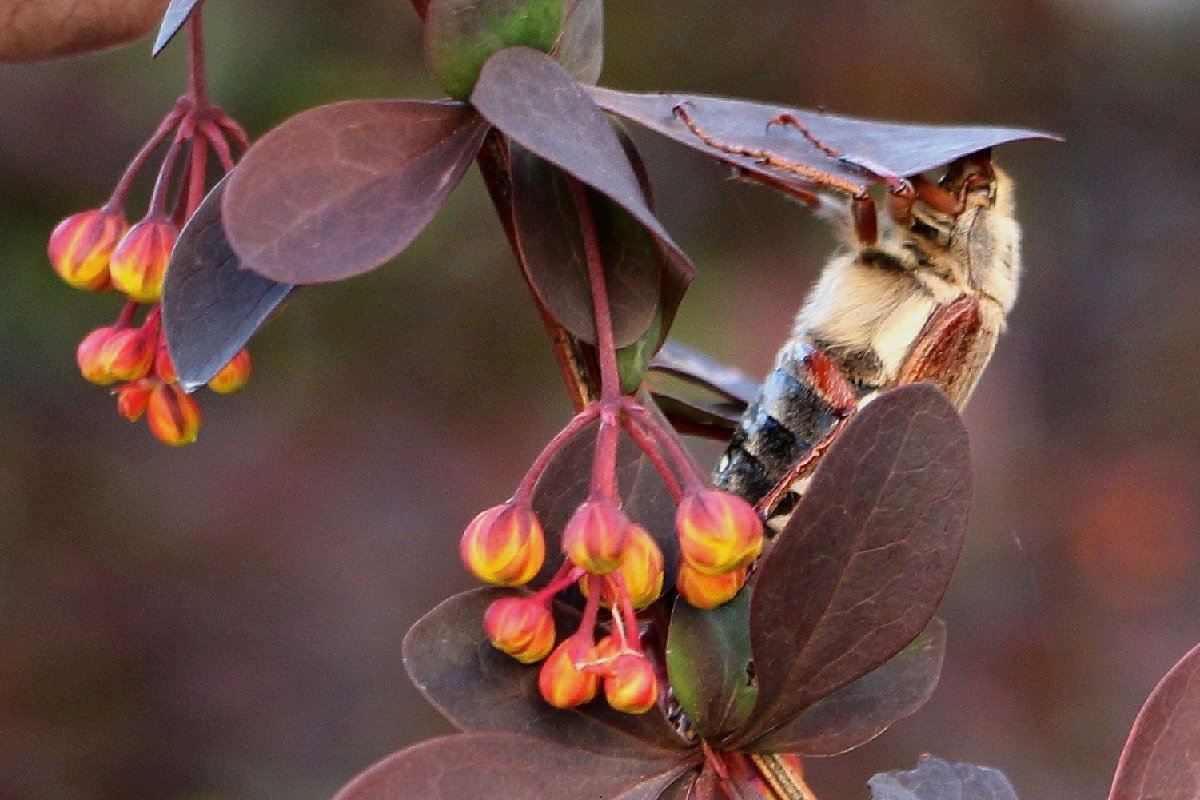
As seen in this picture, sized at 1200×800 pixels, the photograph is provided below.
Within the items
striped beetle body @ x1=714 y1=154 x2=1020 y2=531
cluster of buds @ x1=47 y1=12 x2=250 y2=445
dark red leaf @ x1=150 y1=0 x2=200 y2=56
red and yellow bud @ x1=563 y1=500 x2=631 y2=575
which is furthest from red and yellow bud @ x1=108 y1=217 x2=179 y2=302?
striped beetle body @ x1=714 y1=154 x2=1020 y2=531

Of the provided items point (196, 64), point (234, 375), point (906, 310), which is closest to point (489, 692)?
point (234, 375)

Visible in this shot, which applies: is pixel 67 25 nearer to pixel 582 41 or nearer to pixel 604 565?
pixel 582 41

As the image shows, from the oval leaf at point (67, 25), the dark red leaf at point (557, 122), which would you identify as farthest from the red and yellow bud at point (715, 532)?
the oval leaf at point (67, 25)

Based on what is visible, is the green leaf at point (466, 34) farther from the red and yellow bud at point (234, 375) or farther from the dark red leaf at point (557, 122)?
the red and yellow bud at point (234, 375)

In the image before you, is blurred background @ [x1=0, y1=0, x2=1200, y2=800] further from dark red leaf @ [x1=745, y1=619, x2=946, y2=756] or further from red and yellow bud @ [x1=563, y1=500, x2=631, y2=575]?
red and yellow bud @ [x1=563, y1=500, x2=631, y2=575]

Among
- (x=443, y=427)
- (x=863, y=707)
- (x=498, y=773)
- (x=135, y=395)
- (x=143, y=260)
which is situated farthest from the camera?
(x=443, y=427)

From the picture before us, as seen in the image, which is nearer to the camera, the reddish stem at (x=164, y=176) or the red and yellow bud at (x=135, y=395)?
the reddish stem at (x=164, y=176)
